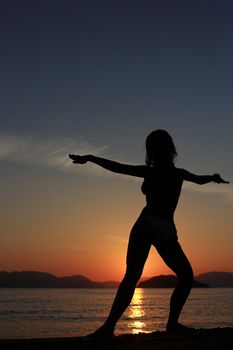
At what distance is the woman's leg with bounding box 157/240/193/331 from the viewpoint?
468 centimetres

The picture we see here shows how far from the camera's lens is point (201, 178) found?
16.6 feet

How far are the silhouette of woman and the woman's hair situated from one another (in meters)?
0.01

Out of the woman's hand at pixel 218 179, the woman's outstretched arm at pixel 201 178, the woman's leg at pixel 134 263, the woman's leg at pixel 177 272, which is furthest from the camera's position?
the woman's hand at pixel 218 179

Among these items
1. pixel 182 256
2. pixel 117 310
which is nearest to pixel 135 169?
pixel 182 256

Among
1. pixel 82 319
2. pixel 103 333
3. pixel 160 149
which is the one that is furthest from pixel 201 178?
pixel 82 319

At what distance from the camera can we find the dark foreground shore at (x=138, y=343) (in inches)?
146

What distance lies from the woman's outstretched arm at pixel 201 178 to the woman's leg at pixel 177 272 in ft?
2.33

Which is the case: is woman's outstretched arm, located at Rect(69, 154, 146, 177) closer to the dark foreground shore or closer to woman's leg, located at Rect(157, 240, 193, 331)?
woman's leg, located at Rect(157, 240, 193, 331)

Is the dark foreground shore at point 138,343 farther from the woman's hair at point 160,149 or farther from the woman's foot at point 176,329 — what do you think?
the woman's hair at point 160,149

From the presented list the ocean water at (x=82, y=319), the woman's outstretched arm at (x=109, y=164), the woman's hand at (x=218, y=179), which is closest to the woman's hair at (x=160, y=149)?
the woman's outstretched arm at (x=109, y=164)

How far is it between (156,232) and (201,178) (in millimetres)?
875

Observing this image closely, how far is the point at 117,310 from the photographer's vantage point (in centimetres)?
455

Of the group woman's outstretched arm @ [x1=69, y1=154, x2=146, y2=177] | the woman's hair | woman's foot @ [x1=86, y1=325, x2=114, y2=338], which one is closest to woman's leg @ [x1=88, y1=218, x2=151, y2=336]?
woman's foot @ [x1=86, y1=325, x2=114, y2=338]

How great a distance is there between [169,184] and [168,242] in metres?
0.57
